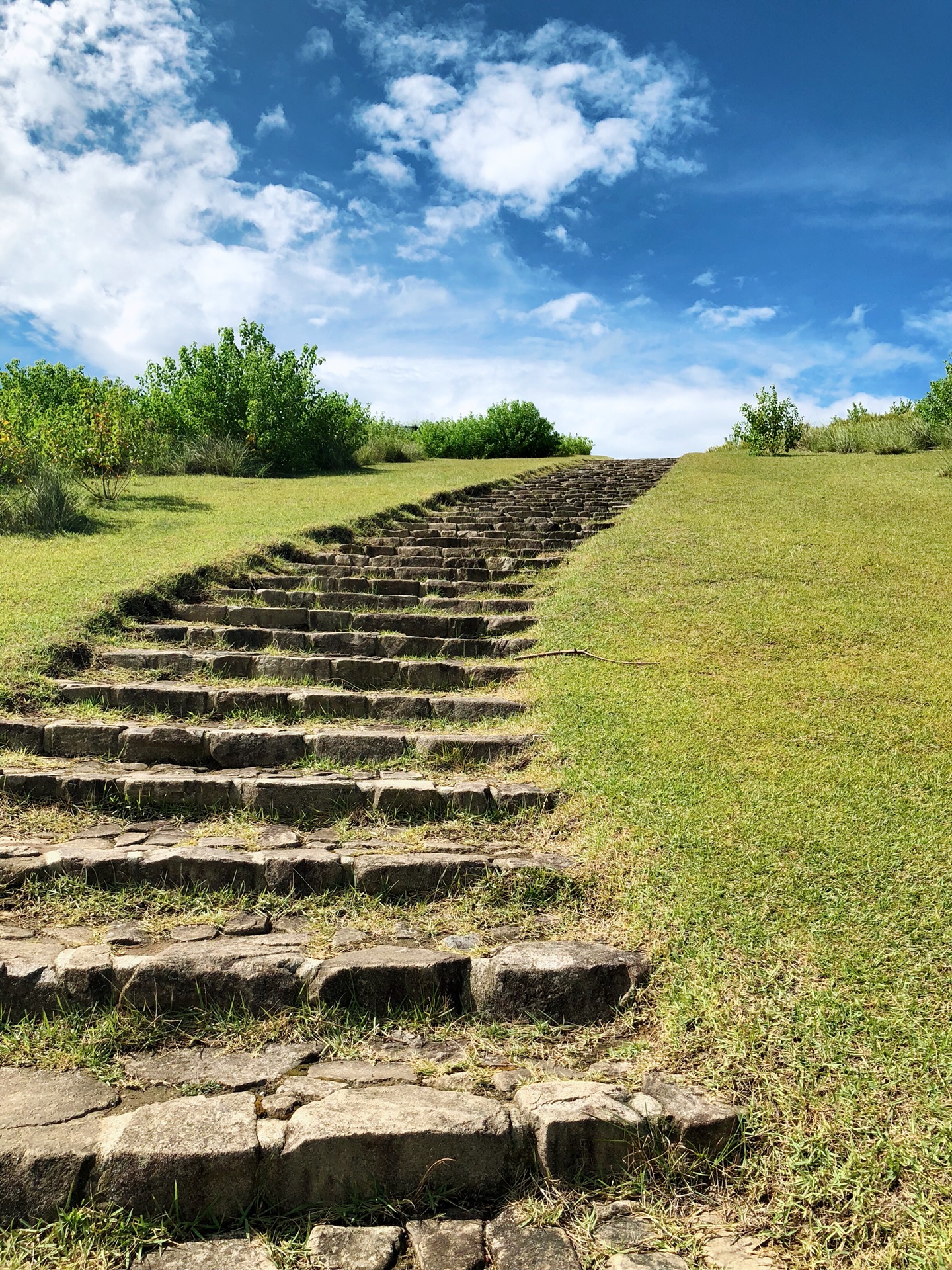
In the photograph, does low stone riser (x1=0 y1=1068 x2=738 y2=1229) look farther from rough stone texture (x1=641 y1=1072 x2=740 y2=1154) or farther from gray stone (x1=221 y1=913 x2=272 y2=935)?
gray stone (x1=221 y1=913 x2=272 y2=935)

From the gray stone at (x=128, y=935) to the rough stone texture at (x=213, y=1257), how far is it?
4.18 feet

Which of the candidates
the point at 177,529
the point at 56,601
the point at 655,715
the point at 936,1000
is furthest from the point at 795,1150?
the point at 177,529

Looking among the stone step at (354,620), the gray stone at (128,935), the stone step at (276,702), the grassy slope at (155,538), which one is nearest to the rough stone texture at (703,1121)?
the gray stone at (128,935)

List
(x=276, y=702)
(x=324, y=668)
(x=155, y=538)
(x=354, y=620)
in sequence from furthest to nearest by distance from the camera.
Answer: (x=155, y=538), (x=354, y=620), (x=324, y=668), (x=276, y=702)

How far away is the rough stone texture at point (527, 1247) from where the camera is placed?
81.7 inches

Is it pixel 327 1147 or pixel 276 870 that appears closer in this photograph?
pixel 327 1147

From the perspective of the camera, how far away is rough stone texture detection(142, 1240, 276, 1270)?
2.08 meters

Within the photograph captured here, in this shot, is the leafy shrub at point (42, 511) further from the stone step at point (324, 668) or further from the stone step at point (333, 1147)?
the stone step at point (333, 1147)

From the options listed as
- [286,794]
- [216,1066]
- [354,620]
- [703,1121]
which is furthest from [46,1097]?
[354,620]

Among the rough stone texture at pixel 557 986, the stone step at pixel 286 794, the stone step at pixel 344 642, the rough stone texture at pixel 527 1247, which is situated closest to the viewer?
the rough stone texture at pixel 527 1247

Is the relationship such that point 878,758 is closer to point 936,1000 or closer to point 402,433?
point 936,1000

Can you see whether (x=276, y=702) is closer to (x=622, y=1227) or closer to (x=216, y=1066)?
(x=216, y=1066)

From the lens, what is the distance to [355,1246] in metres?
2.14

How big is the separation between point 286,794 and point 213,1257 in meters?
2.26
